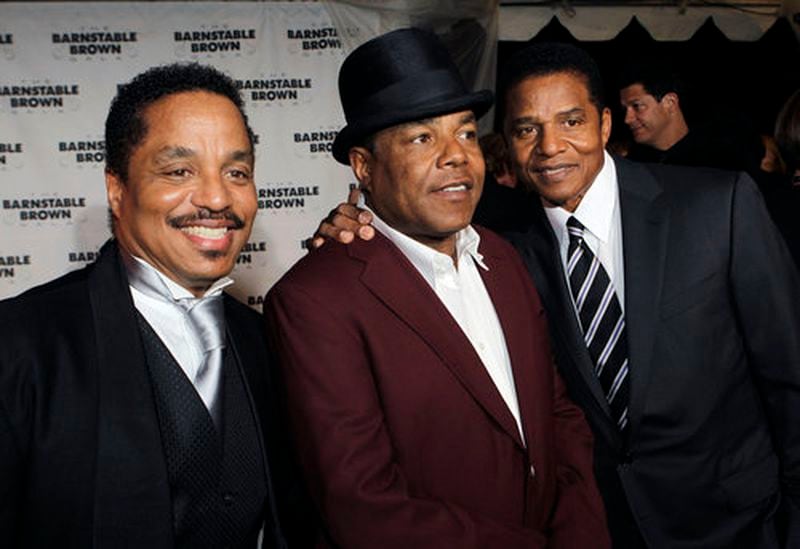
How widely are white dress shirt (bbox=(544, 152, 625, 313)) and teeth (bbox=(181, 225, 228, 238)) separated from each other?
3.39 feet

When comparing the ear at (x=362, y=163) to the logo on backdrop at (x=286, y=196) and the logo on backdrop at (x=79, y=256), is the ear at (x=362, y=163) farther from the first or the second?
the logo on backdrop at (x=79, y=256)

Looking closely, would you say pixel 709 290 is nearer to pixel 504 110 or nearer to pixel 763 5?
pixel 504 110

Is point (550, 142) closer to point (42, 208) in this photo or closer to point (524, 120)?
point (524, 120)

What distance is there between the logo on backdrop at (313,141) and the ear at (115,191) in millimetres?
2810

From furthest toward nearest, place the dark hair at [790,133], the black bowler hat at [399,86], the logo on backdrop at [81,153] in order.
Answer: the logo on backdrop at [81,153], the dark hair at [790,133], the black bowler hat at [399,86]

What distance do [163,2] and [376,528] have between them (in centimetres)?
373

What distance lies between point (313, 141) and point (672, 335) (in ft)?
9.61

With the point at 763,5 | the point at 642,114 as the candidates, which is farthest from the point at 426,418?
the point at 763,5

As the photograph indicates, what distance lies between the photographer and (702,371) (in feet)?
6.57

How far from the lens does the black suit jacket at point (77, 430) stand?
1.37 metres

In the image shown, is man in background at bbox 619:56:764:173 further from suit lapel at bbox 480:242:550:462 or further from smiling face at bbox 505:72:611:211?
suit lapel at bbox 480:242:550:462

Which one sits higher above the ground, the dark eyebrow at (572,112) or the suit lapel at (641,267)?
the dark eyebrow at (572,112)

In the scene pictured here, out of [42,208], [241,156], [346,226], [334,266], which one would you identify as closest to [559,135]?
[346,226]

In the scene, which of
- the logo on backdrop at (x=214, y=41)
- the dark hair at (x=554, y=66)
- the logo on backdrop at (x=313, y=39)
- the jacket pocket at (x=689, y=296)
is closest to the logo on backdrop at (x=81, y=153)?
the logo on backdrop at (x=214, y=41)
